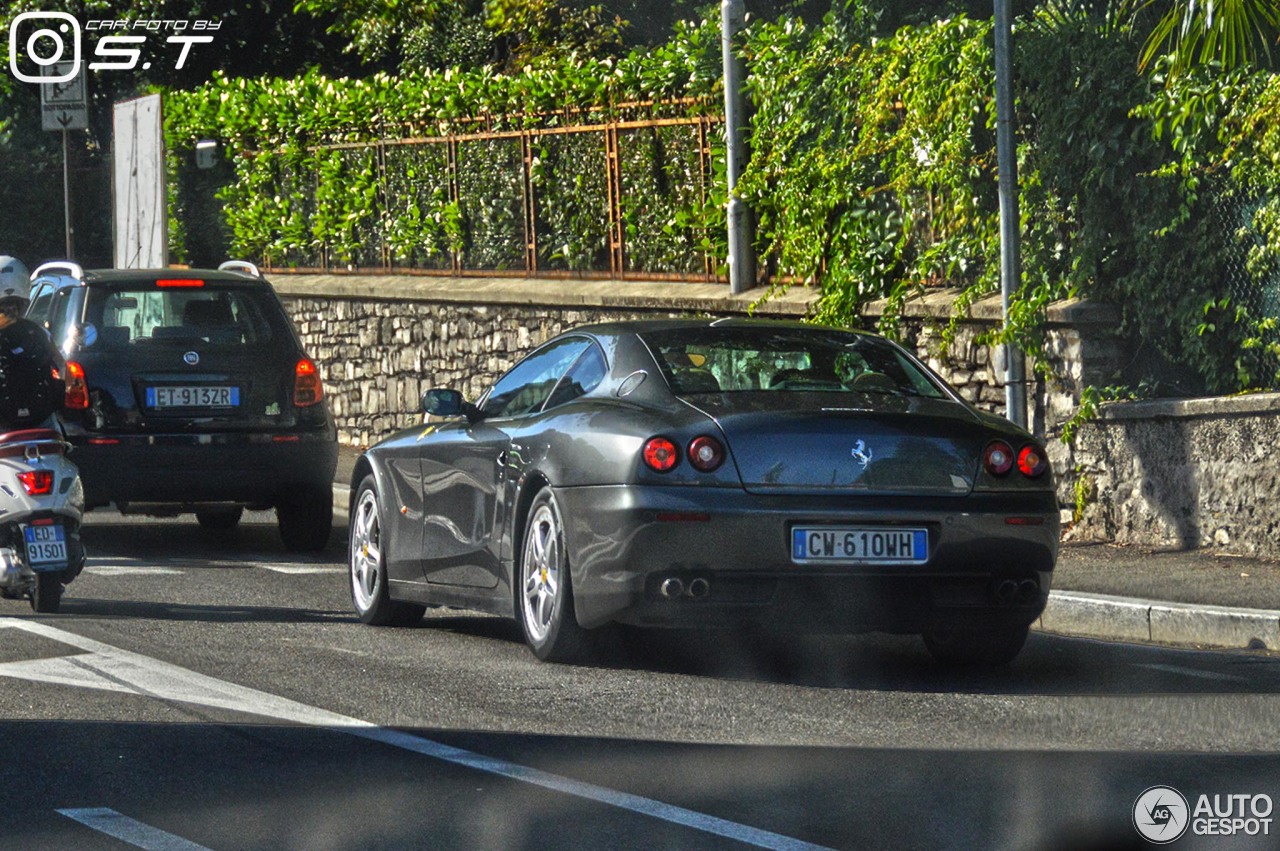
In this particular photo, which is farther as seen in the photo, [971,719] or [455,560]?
[455,560]

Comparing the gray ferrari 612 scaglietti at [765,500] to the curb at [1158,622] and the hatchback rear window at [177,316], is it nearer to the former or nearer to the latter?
the curb at [1158,622]

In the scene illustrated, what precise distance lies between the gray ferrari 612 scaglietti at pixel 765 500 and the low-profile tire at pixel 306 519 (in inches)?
183

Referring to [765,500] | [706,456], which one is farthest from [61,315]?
[765,500]

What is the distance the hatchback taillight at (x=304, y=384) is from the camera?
43.4 feet

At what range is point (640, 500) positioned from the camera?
7.76 meters

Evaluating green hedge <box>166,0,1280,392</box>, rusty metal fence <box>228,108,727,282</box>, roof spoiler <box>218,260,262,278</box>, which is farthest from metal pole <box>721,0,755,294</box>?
roof spoiler <box>218,260,262,278</box>

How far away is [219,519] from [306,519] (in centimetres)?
206

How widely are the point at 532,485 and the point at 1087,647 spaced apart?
8.36ft

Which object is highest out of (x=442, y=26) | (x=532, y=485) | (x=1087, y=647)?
(x=442, y=26)

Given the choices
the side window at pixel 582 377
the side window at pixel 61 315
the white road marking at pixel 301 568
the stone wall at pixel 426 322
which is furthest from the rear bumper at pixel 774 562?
the stone wall at pixel 426 322

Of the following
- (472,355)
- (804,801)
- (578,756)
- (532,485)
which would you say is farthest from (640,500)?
(472,355)

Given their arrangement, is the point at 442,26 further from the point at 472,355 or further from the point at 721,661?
the point at 721,661

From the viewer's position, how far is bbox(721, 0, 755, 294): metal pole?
15.2 meters
